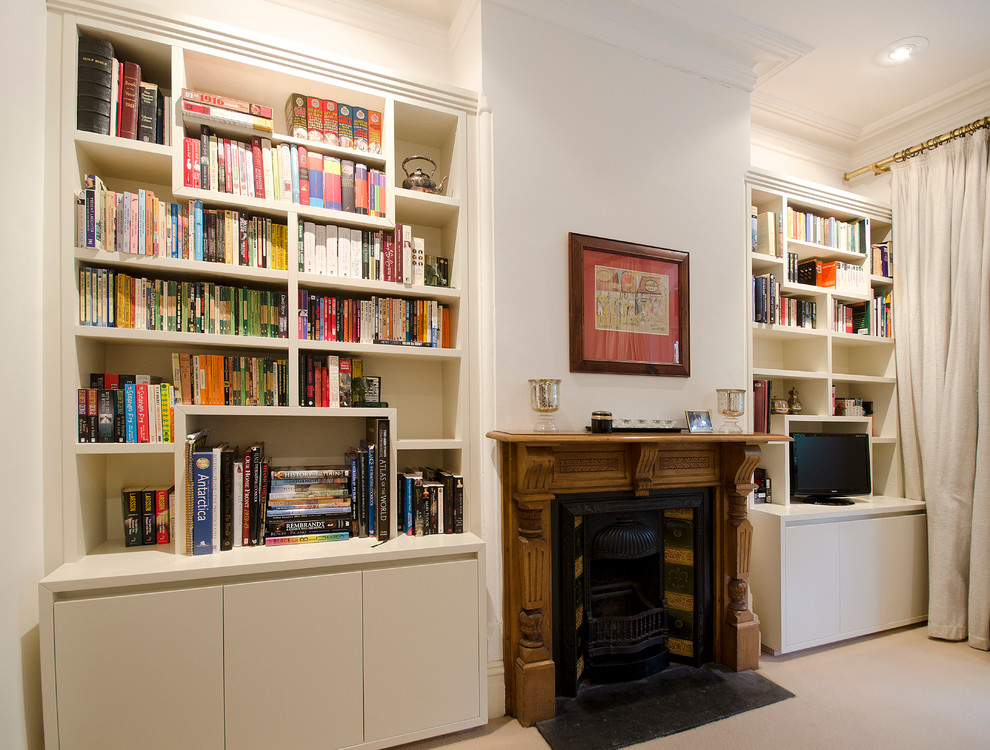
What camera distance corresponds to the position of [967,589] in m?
2.65

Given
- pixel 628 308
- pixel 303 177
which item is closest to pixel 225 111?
pixel 303 177

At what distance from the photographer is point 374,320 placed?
1975mm

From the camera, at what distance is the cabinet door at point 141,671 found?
4.61ft

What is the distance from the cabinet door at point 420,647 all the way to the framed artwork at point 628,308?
41.1 inches

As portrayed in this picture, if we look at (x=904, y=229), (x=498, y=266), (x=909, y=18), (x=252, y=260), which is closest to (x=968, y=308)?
(x=904, y=229)

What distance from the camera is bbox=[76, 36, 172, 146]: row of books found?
64.4 inches

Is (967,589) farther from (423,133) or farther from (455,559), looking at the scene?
(423,133)

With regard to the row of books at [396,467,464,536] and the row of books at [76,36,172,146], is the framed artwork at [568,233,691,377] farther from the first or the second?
the row of books at [76,36,172,146]

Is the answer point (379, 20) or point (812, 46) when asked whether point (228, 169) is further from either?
point (812, 46)

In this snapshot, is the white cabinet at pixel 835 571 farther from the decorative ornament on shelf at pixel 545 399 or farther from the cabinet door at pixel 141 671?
the cabinet door at pixel 141 671

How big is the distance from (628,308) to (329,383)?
134 cm

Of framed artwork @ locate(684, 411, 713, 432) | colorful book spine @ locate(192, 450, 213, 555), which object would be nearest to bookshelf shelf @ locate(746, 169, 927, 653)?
framed artwork @ locate(684, 411, 713, 432)

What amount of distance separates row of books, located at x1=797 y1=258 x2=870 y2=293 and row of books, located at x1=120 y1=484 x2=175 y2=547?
3.35 m

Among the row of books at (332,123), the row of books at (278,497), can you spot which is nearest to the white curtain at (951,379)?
the row of books at (278,497)
